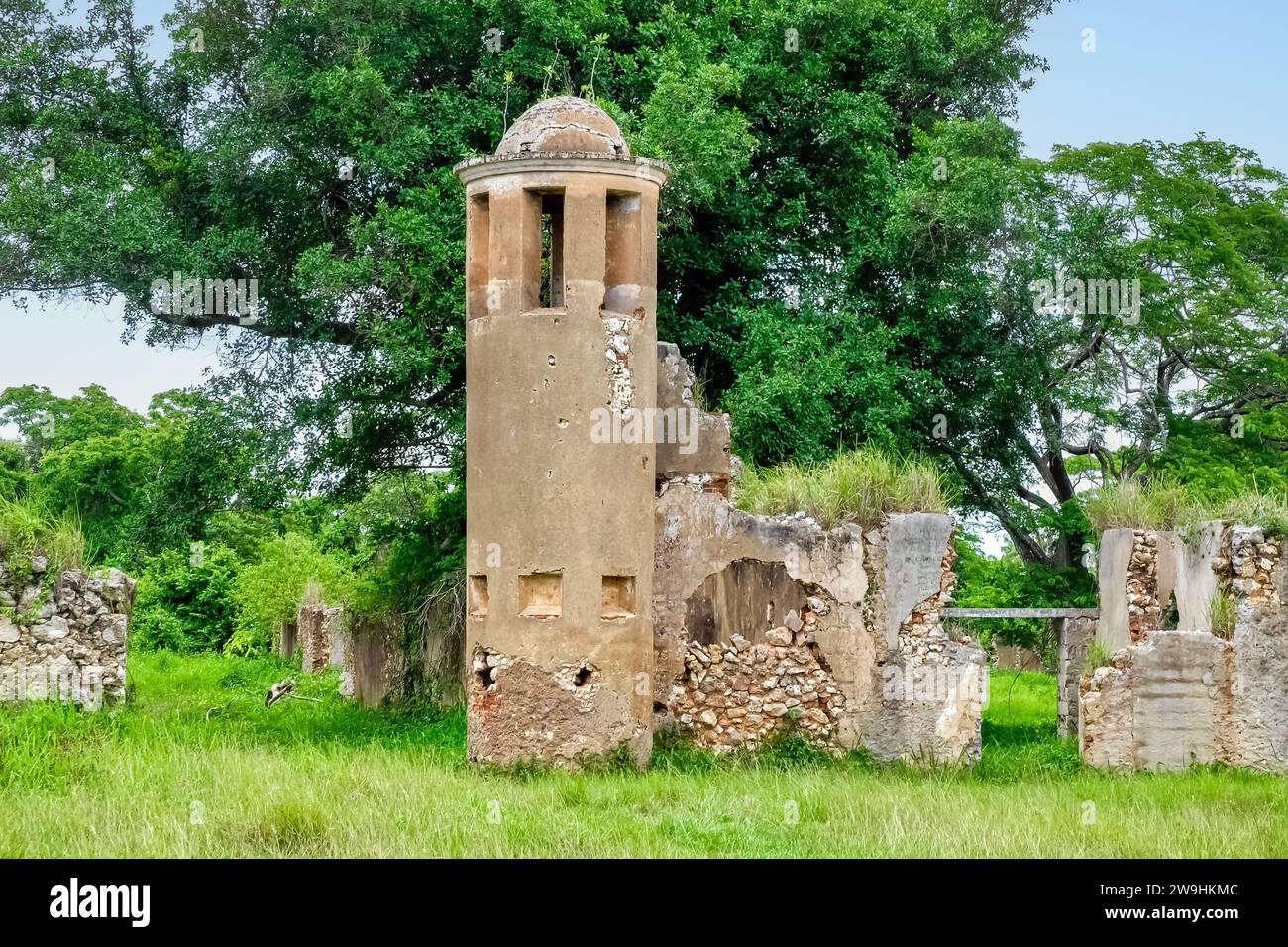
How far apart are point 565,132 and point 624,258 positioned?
4.11 ft

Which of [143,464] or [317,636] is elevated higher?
[143,464]

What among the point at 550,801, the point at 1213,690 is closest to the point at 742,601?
the point at 550,801

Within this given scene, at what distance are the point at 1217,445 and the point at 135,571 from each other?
2023 cm

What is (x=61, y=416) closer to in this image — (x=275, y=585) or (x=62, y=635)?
(x=275, y=585)

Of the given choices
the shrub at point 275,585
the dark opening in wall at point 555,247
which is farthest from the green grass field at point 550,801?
the shrub at point 275,585

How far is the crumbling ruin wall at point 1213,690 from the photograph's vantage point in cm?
→ 1376

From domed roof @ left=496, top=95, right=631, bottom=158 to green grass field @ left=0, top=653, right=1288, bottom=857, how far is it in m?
5.52

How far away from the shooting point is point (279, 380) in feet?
66.9

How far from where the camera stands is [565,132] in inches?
Answer: 541

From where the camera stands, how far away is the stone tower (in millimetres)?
13000

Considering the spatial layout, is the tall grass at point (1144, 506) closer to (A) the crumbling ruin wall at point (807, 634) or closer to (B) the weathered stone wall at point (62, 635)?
(A) the crumbling ruin wall at point (807, 634)

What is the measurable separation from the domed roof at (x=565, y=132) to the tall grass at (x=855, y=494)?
353 cm

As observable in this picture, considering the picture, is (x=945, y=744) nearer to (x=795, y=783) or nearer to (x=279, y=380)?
(x=795, y=783)

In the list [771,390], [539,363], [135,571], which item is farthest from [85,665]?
[135,571]
